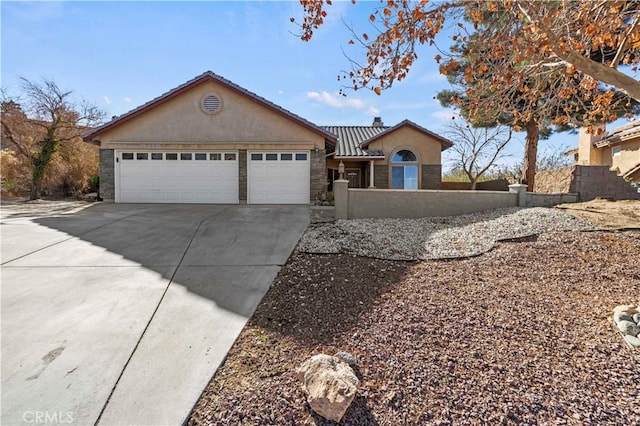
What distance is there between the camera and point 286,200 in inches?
547

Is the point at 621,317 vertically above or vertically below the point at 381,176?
below

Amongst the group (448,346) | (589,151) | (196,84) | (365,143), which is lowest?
(448,346)

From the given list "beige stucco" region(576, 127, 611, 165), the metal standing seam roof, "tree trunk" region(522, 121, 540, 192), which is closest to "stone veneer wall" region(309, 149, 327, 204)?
the metal standing seam roof

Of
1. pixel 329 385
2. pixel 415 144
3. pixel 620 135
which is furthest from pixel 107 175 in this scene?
pixel 620 135

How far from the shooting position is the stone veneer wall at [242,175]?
1389 cm

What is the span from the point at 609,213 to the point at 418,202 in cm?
501

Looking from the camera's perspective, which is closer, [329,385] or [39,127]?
[329,385]

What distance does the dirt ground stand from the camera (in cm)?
755

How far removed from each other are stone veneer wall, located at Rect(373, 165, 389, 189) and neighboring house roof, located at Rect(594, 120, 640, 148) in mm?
11790

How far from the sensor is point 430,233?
318 inches

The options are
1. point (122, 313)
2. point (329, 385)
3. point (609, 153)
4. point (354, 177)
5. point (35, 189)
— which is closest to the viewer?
point (329, 385)

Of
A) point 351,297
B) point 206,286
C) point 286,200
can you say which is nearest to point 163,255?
point 206,286

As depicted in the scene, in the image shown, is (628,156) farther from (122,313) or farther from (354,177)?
(122,313)

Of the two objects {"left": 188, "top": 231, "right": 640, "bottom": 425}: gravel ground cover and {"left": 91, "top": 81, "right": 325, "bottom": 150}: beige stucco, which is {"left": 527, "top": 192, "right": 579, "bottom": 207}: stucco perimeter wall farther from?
{"left": 91, "top": 81, "right": 325, "bottom": 150}: beige stucco
